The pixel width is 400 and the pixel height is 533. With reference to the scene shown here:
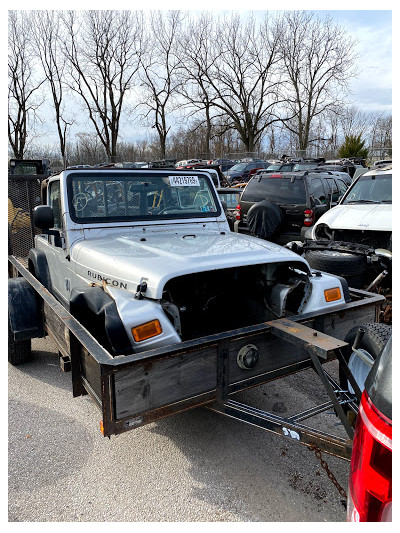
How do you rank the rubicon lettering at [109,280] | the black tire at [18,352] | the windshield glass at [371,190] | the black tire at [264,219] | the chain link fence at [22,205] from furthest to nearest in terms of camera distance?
1. the chain link fence at [22,205]
2. the black tire at [264,219]
3. the windshield glass at [371,190]
4. the black tire at [18,352]
5. the rubicon lettering at [109,280]

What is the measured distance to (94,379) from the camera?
257cm

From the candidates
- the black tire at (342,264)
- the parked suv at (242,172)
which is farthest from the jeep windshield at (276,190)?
the parked suv at (242,172)

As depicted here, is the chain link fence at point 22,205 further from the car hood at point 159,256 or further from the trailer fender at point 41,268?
the car hood at point 159,256

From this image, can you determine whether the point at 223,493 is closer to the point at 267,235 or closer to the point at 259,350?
the point at 259,350

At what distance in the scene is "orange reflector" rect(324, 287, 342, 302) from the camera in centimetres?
342

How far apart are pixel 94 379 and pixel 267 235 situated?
19.5 ft

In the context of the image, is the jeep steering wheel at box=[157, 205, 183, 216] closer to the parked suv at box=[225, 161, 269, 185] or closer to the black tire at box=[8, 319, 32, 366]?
the black tire at box=[8, 319, 32, 366]

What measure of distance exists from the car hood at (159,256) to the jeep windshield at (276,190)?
16.8ft

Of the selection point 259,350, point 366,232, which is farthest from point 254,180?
point 259,350

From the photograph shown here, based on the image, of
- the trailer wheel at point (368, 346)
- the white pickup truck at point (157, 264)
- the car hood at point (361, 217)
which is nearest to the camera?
the trailer wheel at point (368, 346)

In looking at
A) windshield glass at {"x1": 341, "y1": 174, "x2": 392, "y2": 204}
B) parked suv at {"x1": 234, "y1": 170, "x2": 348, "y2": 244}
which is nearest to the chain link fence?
parked suv at {"x1": 234, "y1": 170, "x2": 348, "y2": 244}

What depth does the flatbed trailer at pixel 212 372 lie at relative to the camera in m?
2.38

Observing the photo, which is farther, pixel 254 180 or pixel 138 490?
pixel 254 180

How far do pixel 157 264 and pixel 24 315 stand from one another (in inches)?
67.2
